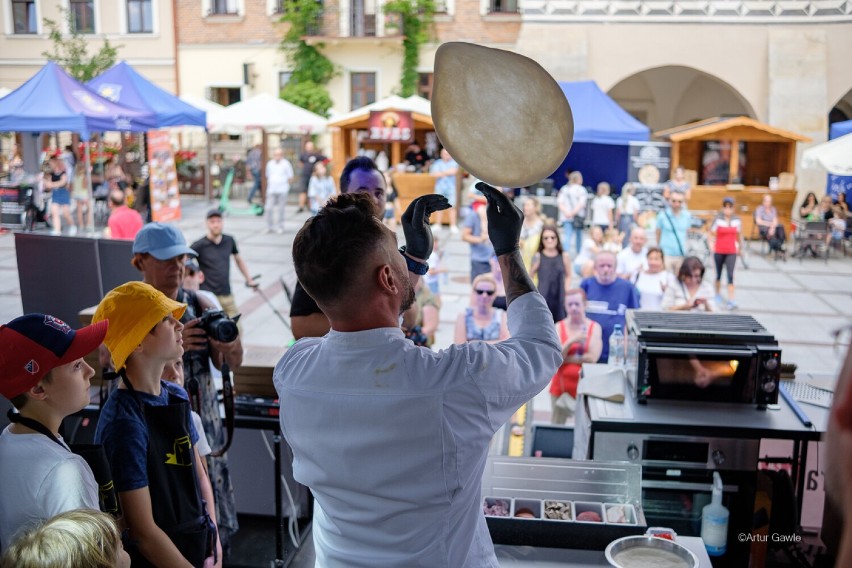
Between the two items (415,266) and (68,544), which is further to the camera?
(415,266)

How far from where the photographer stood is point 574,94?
14.4 metres

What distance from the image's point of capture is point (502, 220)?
1746mm

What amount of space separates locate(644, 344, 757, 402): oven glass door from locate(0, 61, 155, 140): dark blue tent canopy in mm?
7580

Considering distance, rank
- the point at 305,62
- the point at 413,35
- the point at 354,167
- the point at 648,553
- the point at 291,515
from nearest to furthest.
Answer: the point at 648,553
the point at 354,167
the point at 291,515
the point at 413,35
the point at 305,62

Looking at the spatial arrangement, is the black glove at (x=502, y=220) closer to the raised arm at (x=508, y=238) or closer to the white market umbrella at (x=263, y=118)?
the raised arm at (x=508, y=238)

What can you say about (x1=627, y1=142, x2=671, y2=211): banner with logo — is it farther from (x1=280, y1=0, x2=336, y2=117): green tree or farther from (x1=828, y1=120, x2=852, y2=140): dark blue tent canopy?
(x1=280, y1=0, x2=336, y2=117): green tree

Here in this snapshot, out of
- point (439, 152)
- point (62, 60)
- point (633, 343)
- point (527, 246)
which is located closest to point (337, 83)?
point (439, 152)

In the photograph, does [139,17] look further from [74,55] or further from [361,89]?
[74,55]

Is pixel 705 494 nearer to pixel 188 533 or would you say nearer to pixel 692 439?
pixel 692 439

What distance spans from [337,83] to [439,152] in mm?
5737

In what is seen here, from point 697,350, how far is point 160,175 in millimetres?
14950

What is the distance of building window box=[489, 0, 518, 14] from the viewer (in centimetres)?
2362

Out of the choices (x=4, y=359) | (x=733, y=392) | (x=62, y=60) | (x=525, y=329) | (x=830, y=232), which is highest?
(x=62, y=60)

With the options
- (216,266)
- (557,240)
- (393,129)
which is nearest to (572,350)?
(557,240)
